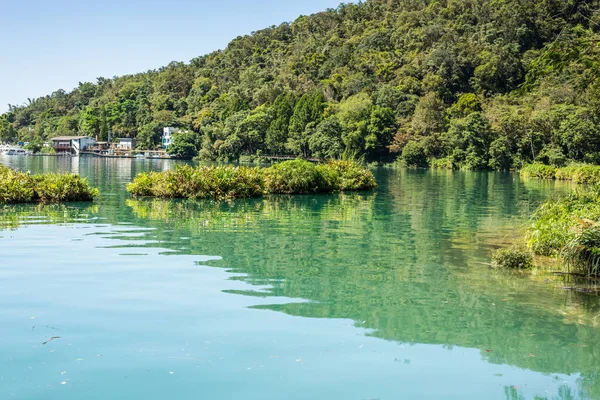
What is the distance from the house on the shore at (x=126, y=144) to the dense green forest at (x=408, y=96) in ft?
12.4

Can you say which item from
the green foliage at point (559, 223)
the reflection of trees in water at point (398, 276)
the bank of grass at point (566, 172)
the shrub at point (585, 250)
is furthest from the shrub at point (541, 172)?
the shrub at point (585, 250)

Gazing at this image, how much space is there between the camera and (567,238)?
46.3ft

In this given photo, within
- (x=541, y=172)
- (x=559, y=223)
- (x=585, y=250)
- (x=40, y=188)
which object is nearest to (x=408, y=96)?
(x=541, y=172)

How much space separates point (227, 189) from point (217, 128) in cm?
8586

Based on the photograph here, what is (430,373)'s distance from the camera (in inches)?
297

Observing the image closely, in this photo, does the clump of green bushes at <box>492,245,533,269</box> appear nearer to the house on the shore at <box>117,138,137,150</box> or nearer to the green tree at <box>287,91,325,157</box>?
the green tree at <box>287,91,325,157</box>

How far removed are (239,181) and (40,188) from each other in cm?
1028

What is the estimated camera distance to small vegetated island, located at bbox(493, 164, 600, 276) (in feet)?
41.4

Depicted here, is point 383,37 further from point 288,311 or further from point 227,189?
point 288,311

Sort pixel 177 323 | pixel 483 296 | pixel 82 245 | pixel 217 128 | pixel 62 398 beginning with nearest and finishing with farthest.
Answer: pixel 62 398, pixel 177 323, pixel 483 296, pixel 82 245, pixel 217 128

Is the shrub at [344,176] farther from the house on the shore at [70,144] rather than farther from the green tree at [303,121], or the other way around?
the house on the shore at [70,144]

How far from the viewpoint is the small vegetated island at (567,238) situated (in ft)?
41.4

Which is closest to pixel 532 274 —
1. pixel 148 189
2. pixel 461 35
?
pixel 148 189

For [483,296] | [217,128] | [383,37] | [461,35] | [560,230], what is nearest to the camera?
[483,296]
